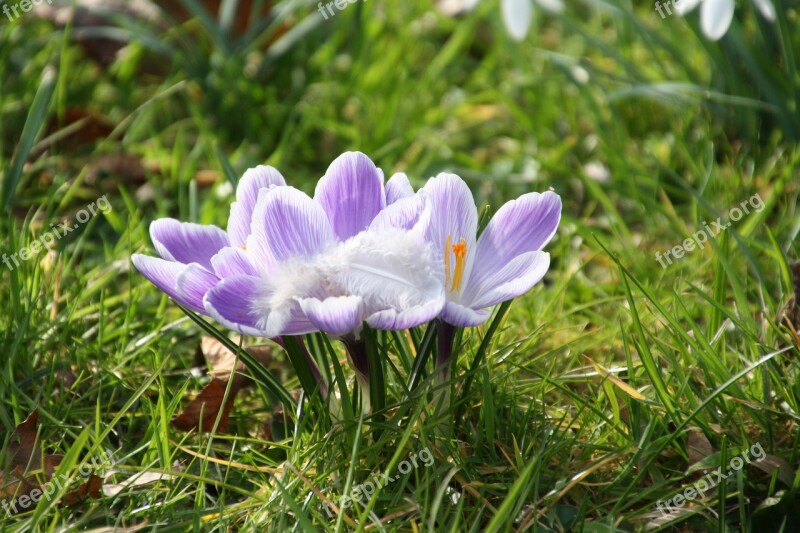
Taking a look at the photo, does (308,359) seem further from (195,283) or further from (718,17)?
(718,17)

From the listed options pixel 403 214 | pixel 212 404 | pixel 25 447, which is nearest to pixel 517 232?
pixel 403 214

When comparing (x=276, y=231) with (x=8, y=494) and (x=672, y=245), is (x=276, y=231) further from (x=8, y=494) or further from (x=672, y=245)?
(x=672, y=245)

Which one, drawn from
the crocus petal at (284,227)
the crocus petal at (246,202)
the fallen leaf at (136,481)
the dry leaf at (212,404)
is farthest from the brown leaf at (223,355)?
the crocus petal at (284,227)

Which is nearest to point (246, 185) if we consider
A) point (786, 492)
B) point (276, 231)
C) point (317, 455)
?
point (276, 231)

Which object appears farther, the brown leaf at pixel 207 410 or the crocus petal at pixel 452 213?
the brown leaf at pixel 207 410

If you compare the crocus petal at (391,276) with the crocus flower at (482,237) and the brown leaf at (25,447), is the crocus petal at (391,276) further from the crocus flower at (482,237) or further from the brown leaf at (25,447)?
the brown leaf at (25,447)

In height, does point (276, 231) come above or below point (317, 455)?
above
